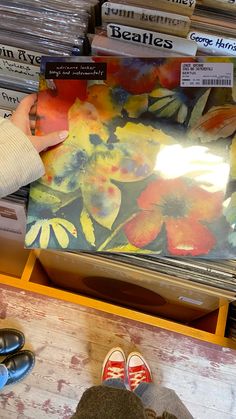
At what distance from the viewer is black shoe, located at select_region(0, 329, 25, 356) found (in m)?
1.01

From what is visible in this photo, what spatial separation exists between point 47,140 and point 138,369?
605mm

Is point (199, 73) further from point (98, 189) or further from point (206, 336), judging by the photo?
point (206, 336)

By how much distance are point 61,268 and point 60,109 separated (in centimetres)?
44

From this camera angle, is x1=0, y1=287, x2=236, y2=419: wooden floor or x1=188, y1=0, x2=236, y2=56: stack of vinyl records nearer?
x1=188, y1=0, x2=236, y2=56: stack of vinyl records

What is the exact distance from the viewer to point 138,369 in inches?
39.3

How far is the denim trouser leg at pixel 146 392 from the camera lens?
946mm

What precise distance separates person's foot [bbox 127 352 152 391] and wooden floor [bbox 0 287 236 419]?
2 centimetres

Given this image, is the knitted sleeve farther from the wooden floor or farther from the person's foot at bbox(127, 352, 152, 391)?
the person's foot at bbox(127, 352, 152, 391)

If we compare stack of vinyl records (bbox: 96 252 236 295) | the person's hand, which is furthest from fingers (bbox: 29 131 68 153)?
stack of vinyl records (bbox: 96 252 236 295)

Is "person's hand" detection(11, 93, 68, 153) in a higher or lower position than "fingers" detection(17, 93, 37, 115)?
lower

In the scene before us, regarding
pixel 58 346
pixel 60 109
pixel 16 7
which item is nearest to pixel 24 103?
pixel 60 109

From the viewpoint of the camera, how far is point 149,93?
798mm

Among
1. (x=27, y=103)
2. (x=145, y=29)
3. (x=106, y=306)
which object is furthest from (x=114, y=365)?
(x=145, y=29)

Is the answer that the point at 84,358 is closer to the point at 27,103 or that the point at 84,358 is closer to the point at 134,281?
the point at 134,281
